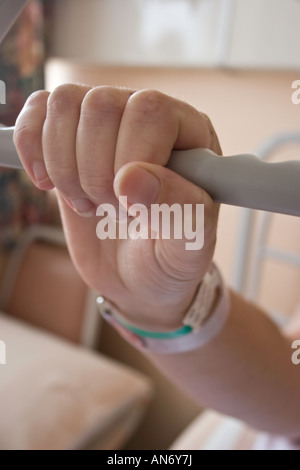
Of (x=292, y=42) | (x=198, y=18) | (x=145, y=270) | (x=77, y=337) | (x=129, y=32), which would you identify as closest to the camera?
(x=145, y=270)

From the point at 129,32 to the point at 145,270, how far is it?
111cm

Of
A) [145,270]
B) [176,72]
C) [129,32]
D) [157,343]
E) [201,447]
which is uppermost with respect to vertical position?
[129,32]

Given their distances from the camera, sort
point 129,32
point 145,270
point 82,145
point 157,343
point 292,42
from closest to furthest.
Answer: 1. point 82,145
2. point 145,270
3. point 157,343
4. point 292,42
5. point 129,32

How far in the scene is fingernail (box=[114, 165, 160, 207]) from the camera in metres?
0.29

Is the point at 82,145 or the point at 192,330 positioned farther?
the point at 192,330

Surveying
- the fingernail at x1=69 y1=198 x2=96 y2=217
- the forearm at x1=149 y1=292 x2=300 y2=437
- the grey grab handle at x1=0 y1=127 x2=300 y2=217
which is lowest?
the forearm at x1=149 y1=292 x2=300 y2=437

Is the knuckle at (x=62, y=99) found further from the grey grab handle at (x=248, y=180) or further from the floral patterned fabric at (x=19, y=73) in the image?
the floral patterned fabric at (x=19, y=73)

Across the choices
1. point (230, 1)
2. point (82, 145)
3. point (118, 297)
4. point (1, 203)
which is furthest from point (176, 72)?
point (82, 145)

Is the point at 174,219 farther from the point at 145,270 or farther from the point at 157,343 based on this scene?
the point at 157,343

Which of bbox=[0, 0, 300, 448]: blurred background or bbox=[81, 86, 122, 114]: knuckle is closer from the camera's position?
bbox=[81, 86, 122, 114]: knuckle

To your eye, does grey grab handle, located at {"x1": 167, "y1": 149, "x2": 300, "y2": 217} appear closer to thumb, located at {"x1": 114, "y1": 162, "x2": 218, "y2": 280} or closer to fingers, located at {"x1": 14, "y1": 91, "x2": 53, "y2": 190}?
thumb, located at {"x1": 114, "y1": 162, "x2": 218, "y2": 280}

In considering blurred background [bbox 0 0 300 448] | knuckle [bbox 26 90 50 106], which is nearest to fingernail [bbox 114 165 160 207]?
knuckle [bbox 26 90 50 106]

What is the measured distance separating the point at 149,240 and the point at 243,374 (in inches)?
12.4

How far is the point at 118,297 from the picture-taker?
55 cm
